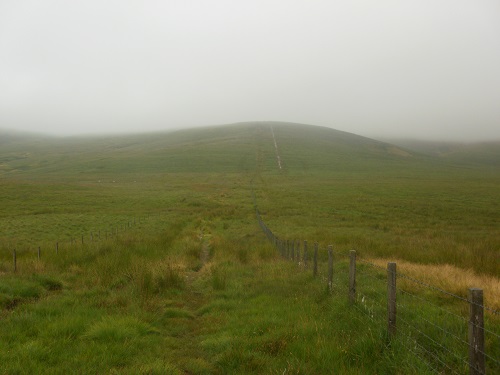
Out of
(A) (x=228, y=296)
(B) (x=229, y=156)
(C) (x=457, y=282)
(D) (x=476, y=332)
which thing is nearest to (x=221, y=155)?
(B) (x=229, y=156)

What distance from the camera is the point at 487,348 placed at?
569cm

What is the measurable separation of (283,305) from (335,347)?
9.46 feet

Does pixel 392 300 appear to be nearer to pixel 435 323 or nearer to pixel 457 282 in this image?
pixel 435 323

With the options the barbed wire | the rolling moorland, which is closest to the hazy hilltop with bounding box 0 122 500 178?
the rolling moorland

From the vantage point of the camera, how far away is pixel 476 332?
4613 mm

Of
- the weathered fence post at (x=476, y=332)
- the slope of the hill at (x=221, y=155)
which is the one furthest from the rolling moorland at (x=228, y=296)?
the slope of the hill at (x=221, y=155)

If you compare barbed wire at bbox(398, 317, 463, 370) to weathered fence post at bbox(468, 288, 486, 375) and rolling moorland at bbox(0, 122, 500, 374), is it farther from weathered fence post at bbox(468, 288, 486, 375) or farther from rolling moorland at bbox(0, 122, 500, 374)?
weathered fence post at bbox(468, 288, 486, 375)

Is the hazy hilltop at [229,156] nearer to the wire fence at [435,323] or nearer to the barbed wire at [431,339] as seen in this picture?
the wire fence at [435,323]

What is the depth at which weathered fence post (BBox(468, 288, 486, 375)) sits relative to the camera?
4.56 meters

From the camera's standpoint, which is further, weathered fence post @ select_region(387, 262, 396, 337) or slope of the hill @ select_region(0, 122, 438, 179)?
slope of the hill @ select_region(0, 122, 438, 179)

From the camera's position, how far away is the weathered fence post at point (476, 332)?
4.56m

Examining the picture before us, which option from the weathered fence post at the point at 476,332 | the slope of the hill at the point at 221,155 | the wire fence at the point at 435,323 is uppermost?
the weathered fence post at the point at 476,332

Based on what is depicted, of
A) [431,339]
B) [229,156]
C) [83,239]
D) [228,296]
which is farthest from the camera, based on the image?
[229,156]

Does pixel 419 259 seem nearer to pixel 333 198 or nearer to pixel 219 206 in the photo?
pixel 219 206
